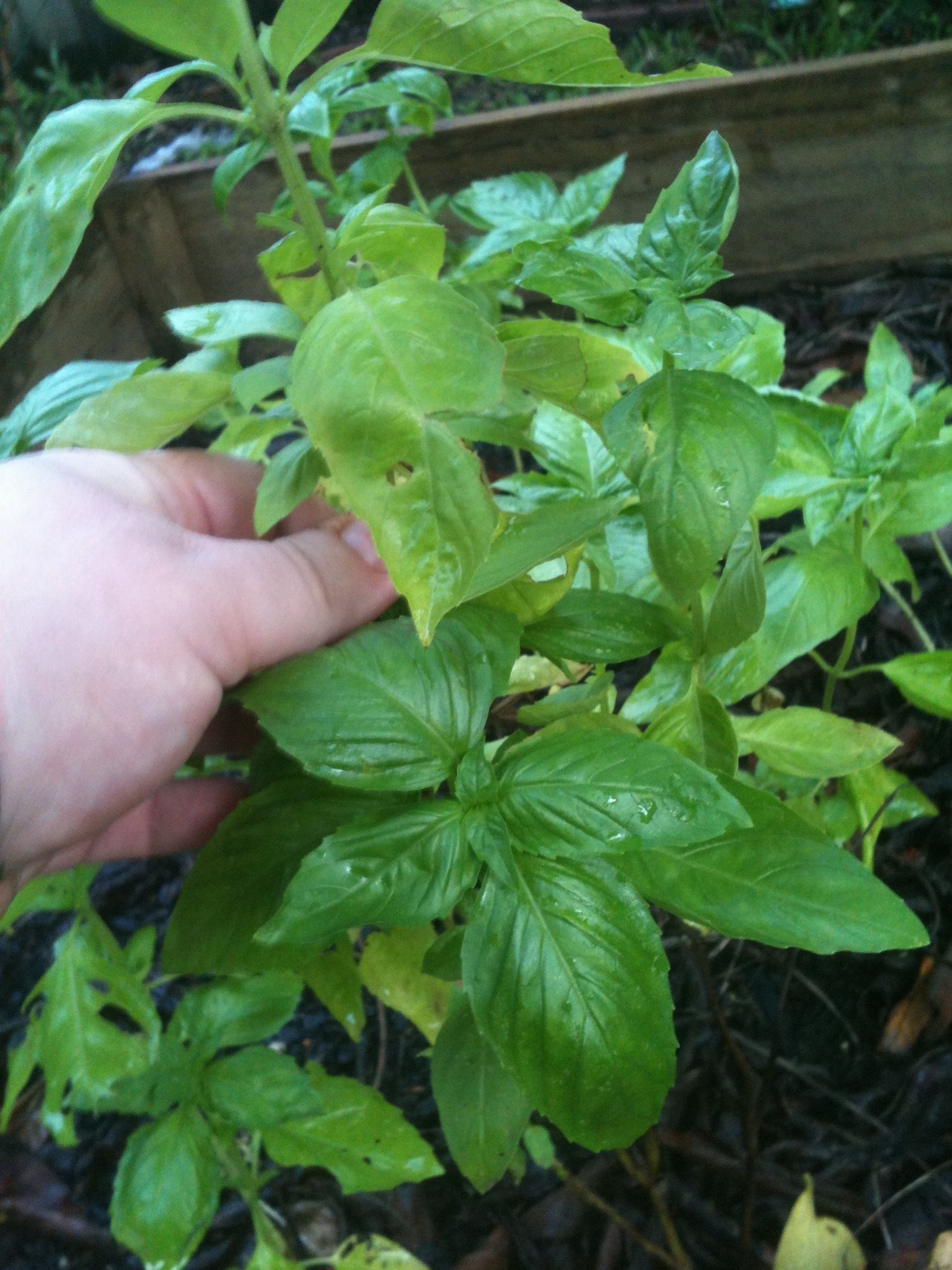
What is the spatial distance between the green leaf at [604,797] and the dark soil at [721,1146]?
1.13 ft

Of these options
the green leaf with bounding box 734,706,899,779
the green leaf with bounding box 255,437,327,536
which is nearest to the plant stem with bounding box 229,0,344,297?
the green leaf with bounding box 255,437,327,536

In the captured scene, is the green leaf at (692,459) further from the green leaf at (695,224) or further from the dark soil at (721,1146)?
the dark soil at (721,1146)

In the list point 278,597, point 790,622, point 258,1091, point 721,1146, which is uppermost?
point 278,597

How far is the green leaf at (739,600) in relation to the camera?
0.68 metres

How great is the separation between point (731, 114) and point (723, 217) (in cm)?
137

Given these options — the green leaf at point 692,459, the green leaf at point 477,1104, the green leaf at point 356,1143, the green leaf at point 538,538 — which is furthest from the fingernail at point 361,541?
the green leaf at point 356,1143

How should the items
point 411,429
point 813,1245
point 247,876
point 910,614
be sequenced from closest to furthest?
point 411,429 → point 247,876 → point 813,1245 → point 910,614

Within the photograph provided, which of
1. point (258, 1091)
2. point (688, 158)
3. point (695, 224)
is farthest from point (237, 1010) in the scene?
point (688, 158)

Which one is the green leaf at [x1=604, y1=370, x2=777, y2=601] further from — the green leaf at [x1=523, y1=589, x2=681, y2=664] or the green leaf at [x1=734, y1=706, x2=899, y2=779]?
the green leaf at [x1=734, y1=706, x2=899, y2=779]

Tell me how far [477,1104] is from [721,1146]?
1.51 feet

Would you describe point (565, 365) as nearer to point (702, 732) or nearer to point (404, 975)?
point (702, 732)

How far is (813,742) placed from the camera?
83 cm

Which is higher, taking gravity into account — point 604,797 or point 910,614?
point 604,797

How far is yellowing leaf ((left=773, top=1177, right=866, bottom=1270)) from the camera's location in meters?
0.92
